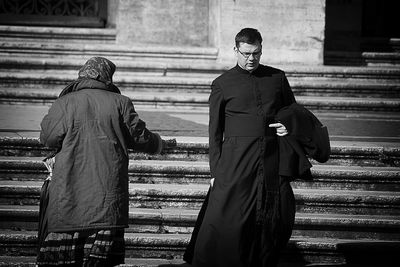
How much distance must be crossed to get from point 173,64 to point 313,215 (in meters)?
4.62

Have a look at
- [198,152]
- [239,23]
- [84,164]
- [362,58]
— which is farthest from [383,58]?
[84,164]

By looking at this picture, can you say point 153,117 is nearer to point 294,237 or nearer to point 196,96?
point 196,96

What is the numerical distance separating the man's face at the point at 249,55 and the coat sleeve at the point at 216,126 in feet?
0.83

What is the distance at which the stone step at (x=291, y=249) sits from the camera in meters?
7.06

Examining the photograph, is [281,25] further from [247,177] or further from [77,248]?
[77,248]

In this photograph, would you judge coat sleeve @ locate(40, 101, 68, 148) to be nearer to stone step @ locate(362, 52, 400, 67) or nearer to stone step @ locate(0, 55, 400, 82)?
stone step @ locate(0, 55, 400, 82)

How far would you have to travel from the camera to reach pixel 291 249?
712cm

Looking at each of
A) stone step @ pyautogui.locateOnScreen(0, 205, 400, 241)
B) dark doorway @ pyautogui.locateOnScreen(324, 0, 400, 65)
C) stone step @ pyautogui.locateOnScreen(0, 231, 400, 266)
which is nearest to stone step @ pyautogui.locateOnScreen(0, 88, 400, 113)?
dark doorway @ pyautogui.locateOnScreen(324, 0, 400, 65)

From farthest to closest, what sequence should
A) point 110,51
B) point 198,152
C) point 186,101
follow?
point 110,51 < point 186,101 < point 198,152

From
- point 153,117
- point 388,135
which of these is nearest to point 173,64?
point 153,117

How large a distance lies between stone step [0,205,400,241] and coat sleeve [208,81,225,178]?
1389 millimetres

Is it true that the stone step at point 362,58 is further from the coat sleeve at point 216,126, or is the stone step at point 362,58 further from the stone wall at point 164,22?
the coat sleeve at point 216,126

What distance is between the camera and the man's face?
5.91m

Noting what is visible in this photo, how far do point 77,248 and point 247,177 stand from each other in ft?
4.19
